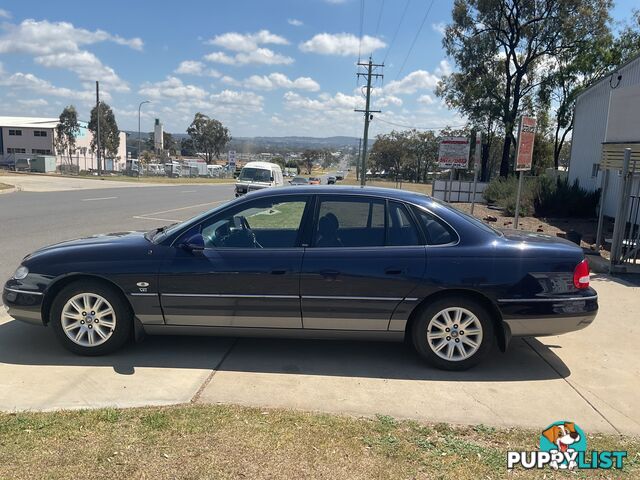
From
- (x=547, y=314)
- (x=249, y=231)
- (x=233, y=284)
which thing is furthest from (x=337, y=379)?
(x=547, y=314)

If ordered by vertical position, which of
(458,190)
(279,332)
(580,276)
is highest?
(458,190)

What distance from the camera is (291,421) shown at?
350 cm

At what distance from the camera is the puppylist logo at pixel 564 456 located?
3.13m

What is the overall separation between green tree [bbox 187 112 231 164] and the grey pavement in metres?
109

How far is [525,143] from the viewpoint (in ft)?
36.2

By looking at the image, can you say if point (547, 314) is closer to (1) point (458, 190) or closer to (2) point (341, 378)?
(2) point (341, 378)

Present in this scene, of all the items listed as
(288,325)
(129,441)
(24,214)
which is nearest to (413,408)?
(288,325)

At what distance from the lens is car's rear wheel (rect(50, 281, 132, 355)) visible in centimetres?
459

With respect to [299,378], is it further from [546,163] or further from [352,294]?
[546,163]

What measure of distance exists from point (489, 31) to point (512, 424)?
30091 millimetres

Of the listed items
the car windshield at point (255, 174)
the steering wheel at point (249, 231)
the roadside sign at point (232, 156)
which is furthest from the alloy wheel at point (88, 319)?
the roadside sign at point (232, 156)

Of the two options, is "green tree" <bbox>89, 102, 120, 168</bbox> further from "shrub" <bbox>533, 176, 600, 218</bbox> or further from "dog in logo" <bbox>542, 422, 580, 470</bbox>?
"dog in logo" <bbox>542, 422, 580, 470</bbox>

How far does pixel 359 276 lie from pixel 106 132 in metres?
80.6

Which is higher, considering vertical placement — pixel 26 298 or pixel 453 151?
pixel 453 151
